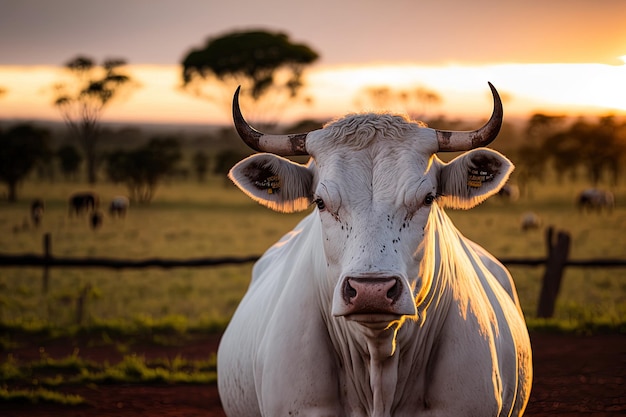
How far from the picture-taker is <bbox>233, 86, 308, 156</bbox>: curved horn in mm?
4262

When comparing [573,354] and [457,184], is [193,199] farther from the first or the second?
[457,184]

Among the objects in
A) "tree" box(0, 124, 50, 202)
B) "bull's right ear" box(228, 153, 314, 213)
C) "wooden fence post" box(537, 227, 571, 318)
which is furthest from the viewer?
"tree" box(0, 124, 50, 202)

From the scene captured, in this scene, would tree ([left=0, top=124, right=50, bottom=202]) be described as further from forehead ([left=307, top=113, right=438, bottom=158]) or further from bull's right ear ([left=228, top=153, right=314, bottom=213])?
forehead ([left=307, top=113, right=438, bottom=158])

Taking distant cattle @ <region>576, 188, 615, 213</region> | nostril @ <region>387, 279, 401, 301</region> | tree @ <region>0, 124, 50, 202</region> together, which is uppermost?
nostril @ <region>387, 279, 401, 301</region>

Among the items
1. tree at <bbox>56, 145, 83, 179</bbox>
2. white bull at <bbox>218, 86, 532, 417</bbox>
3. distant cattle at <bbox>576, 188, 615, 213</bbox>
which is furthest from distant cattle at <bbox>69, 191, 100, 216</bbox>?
white bull at <bbox>218, 86, 532, 417</bbox>

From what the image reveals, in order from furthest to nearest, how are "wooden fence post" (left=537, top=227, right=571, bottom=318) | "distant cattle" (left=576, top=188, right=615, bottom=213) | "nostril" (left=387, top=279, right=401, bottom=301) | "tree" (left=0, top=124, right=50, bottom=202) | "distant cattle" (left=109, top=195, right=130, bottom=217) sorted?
"tree" (left=0, top=124, right=50, bottom=202)
"distant cattle" (left=576, top=188, right=615, bottom=213)
"distant cattle" (left=109, top=195, right=130, bottom=217)
"wooden fence post" (left=537, top=227, right=571, bottom=318)
"nostril" (left=387, top=279, right=401, bottom=301)

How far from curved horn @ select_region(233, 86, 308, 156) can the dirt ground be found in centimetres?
331

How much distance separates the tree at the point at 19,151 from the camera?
42.7 m

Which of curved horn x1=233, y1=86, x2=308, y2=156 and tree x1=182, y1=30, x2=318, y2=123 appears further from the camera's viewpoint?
tree x1=182, y1=30, x2=318, y2=123

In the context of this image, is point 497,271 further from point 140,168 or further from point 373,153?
point 140,168

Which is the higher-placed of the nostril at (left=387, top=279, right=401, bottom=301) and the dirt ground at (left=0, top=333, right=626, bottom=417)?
the nostril at (left=387, top=279, right=401, bottom=301)

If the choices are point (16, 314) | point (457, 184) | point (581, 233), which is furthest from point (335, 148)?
point (581, 233)

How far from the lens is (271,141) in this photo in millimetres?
4316

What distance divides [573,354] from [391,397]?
16.7 feet
